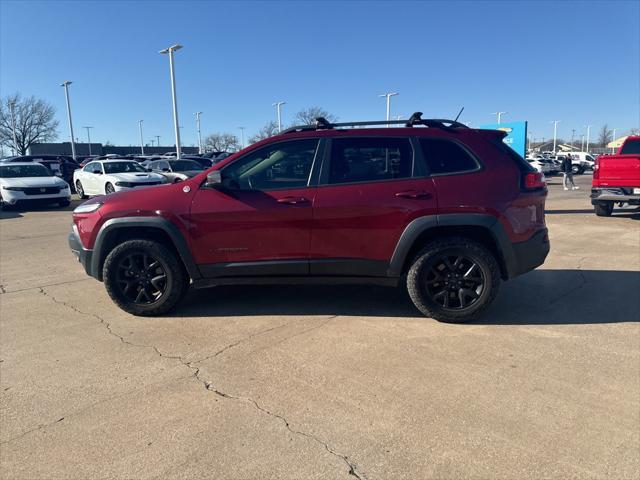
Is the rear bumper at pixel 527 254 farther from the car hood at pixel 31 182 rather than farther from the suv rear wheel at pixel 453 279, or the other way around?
the car hood at pixel 31 182

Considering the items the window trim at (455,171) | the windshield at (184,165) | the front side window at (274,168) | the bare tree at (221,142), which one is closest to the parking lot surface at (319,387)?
the front side window at (274,168)

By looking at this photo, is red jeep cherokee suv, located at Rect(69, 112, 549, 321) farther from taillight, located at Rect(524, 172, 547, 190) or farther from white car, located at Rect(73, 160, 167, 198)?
white car, located at Rect(73, 160, 167, 198)

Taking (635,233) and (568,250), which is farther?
(635,233)

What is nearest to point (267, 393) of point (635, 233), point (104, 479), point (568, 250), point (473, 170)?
point (104, 479)

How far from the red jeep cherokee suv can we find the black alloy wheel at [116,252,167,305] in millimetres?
21

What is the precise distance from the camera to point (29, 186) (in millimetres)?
14867

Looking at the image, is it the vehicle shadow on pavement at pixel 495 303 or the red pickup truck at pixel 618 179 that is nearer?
the vehicle shadow on pavement at pixel 495 303

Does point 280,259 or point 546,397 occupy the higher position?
point 280,259

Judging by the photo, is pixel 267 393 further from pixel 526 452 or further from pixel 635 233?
pixel 635 233

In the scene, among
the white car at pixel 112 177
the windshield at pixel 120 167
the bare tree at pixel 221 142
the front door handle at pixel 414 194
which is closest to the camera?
→ the front door handle at pixel 414 194

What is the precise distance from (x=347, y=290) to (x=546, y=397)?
2747 mm

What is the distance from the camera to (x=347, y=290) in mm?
5562

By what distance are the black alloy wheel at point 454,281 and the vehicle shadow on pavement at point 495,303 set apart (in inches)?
12.6

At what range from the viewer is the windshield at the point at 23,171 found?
1550 centimetres
